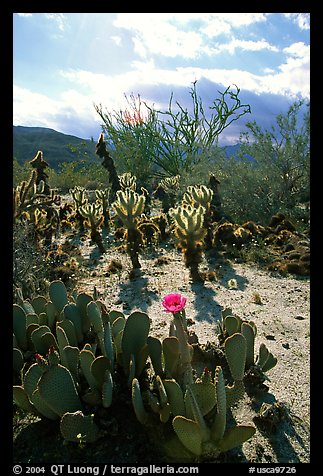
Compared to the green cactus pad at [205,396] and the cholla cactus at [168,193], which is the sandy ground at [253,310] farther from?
the cholla cactus at [168,193]

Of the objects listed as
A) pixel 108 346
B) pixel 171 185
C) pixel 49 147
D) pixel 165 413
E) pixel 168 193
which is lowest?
pixel 165 413

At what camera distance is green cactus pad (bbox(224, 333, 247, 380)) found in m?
2.54

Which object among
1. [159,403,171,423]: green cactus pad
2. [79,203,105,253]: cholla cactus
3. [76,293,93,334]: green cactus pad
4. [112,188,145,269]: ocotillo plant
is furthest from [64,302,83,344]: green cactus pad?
[79,203,105,253]: cholla cactus

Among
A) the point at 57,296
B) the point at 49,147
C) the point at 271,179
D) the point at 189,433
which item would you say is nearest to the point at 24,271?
the point at 57,296

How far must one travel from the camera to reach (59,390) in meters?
2.17

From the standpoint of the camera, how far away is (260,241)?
7.16m

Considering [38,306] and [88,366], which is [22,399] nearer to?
[88,366]

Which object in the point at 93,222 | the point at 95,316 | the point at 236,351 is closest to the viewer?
the point at 236,351

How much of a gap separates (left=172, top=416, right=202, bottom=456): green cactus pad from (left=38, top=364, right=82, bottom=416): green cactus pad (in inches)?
27.6

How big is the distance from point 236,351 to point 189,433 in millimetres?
790

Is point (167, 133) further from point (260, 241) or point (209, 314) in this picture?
point (209, 314)
